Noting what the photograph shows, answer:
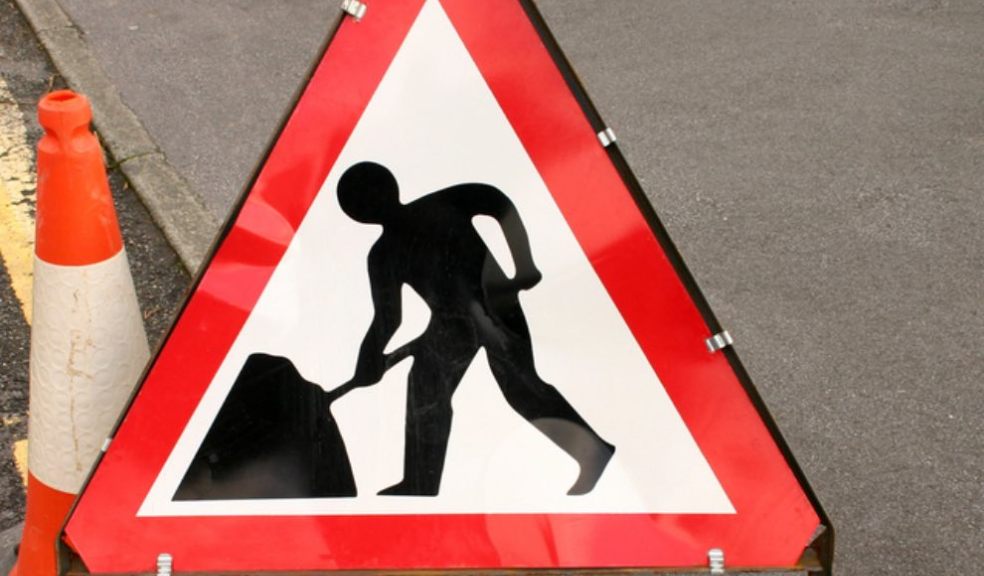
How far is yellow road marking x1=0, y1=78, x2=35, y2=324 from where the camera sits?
4.68 m

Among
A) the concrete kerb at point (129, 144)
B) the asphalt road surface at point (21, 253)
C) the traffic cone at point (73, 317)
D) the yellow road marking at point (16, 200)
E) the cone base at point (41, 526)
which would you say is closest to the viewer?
the traffic cone at point (73, 317)

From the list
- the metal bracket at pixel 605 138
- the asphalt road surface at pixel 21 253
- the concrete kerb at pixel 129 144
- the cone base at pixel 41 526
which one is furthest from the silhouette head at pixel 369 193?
the concrete kerb at pixel 129 144

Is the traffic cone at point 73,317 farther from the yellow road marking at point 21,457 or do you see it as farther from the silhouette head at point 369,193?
the yellow road marking at point 21,457

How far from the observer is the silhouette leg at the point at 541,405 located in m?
2.38

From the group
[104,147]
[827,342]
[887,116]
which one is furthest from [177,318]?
[887,116]

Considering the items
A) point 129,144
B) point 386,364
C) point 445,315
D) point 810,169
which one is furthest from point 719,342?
point 129,144

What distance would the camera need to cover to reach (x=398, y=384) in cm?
240

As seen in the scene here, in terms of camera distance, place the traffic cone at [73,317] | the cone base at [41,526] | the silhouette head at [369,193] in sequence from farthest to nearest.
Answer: the cone base at [41,526]
the traffic cone at [73,317]
the silhouette head at [369,193]

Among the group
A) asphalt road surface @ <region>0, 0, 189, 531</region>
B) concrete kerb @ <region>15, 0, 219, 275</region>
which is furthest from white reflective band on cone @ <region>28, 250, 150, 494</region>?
concrete kerb @ <region>15, 0, 219, 275</region>

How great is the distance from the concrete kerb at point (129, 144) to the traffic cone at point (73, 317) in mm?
1811

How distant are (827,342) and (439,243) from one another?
2.37 m

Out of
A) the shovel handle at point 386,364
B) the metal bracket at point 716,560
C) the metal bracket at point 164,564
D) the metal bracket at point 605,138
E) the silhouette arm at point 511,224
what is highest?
the metal bracket at point 605,138

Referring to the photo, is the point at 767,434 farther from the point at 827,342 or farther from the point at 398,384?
the point at 827,342

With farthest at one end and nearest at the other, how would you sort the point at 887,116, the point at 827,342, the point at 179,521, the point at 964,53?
the point at 964,53, the point at 887,116, the point at 827,342, the point at 179,521
